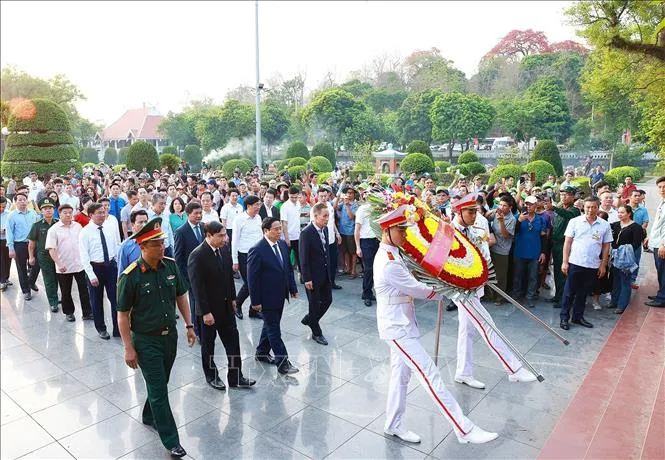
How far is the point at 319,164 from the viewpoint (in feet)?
83.8

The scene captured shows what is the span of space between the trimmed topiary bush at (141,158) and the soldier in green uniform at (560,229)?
19275 mm

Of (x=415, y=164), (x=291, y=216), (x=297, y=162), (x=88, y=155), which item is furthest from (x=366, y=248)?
(x=88, y=155)

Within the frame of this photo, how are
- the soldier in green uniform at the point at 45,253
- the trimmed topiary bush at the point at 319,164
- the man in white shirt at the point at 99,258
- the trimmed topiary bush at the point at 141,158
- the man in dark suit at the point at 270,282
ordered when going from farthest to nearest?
1. the trimmed topiary bush at the point at 319,164
2. the trimmed topiary bush at the point at 141,158
3. the soldier in green uniform at the point at 45,253
4. the man in white shirt at the point at 99,258
5. the man in dark suit at the point at 270,282

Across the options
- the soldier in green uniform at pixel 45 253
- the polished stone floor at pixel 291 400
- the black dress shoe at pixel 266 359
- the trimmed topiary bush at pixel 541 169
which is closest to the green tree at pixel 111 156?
the trimmed topiary bush at pixel 541 169

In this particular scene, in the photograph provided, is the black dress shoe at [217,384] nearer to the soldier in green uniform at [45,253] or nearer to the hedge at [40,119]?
the soldier in green uniform at [45,253]

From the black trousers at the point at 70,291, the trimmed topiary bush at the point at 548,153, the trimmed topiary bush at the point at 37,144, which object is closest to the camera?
the black trousers at the point at 70,291

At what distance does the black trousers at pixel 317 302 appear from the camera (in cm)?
596

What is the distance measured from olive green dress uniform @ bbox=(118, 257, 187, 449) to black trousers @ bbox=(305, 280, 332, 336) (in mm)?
2300

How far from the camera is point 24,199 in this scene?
25.9ft

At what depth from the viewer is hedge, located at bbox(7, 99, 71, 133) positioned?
67.9ft

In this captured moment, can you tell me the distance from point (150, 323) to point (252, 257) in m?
1.54

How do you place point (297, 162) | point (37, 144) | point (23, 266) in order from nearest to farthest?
point (23, 266)
point (37, 144)
point (297, 162)

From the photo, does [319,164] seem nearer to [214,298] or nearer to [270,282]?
[270,282]

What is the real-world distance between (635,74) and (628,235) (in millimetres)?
11114
